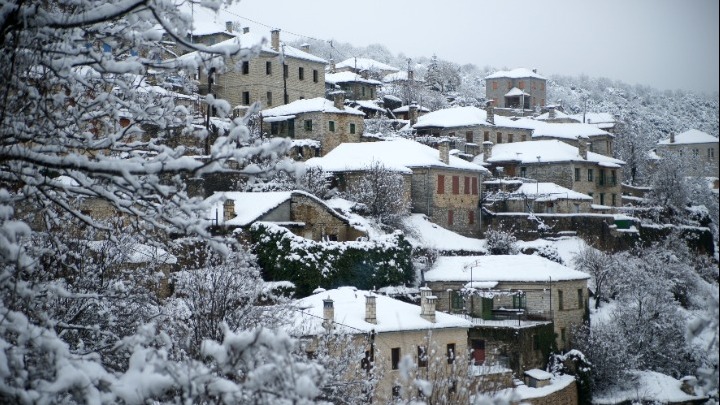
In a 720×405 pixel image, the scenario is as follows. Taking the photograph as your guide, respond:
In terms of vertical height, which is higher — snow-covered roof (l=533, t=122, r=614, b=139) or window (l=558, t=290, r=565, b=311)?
snow-covered roof (l=533, t=122, r=614, b=139)

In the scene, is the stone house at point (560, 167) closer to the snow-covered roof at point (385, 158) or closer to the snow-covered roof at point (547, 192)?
the snow-covered roof at point (547, 192)

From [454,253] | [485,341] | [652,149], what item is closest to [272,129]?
[454,253]

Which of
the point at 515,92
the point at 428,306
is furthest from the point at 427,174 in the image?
the point at 515,92

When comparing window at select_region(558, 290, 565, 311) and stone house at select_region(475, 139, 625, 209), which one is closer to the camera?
window at select_region(558, 290, 565, 311)

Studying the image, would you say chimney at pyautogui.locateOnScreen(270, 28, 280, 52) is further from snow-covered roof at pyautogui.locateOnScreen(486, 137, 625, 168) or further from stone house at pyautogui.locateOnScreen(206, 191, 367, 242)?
stone house at pyautogui.locateOnScreen(206, 191, 367, 242)

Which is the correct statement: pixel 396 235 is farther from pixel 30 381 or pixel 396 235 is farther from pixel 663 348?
pixel 30 381

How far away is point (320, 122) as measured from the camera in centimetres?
5038

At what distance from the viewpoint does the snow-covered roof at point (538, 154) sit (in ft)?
179

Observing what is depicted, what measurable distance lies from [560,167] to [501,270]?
20886mm

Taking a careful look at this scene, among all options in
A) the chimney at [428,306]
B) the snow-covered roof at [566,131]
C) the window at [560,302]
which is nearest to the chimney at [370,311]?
the chimney at [428,306]

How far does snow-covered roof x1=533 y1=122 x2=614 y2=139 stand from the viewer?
6725 cm

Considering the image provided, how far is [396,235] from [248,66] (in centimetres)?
2559

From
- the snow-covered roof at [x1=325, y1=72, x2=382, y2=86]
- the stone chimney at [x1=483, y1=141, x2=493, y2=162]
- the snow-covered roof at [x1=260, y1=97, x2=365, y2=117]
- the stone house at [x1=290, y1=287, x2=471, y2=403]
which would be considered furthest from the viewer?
the snow-covered roof at [x1=325, y1=72, x2=382, y2=86]

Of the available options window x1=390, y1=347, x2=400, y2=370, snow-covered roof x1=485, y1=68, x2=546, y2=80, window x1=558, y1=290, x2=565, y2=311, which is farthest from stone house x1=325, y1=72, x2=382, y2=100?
window x1=390, y1=347, x2=400, y2=370
